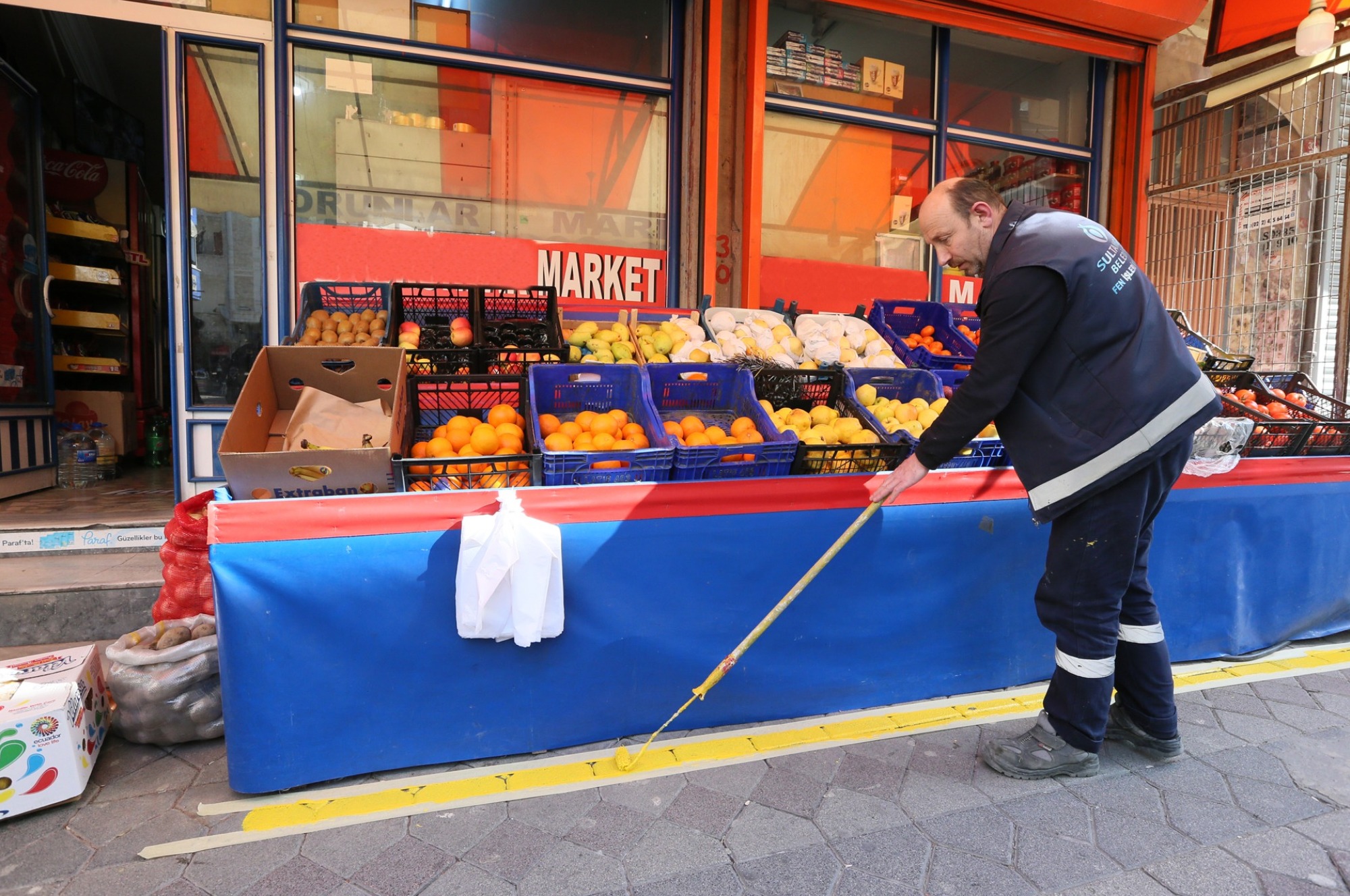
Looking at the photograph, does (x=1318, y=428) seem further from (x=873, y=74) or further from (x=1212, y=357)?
(x=873, y=74)

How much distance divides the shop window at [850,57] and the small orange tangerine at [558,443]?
5.43 meters

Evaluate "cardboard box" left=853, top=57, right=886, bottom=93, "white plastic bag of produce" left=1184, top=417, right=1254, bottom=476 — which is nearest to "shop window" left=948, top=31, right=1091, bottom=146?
"cardboard box" left=853, top=57, right=886, bottom=93

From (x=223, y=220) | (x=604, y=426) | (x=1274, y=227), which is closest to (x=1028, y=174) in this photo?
(x=1274, y=227)

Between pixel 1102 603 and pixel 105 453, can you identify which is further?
pixel 105 453

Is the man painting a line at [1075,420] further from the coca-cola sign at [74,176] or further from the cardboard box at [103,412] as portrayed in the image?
the coca-cola sign at [74,176]

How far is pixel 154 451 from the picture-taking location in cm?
802

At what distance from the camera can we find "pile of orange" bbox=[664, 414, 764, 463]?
9.14 ft

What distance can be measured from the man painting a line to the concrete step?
3740 millimetres

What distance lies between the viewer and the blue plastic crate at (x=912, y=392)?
3.06 metres

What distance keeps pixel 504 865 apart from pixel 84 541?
12.4 ft

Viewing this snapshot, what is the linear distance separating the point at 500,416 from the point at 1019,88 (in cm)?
767

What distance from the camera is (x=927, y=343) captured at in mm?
4324

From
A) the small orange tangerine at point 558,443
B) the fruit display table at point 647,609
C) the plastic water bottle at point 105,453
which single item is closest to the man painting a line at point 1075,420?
the fruit display table at point 647,609

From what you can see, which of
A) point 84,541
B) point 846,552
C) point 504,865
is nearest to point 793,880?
point 504,865
